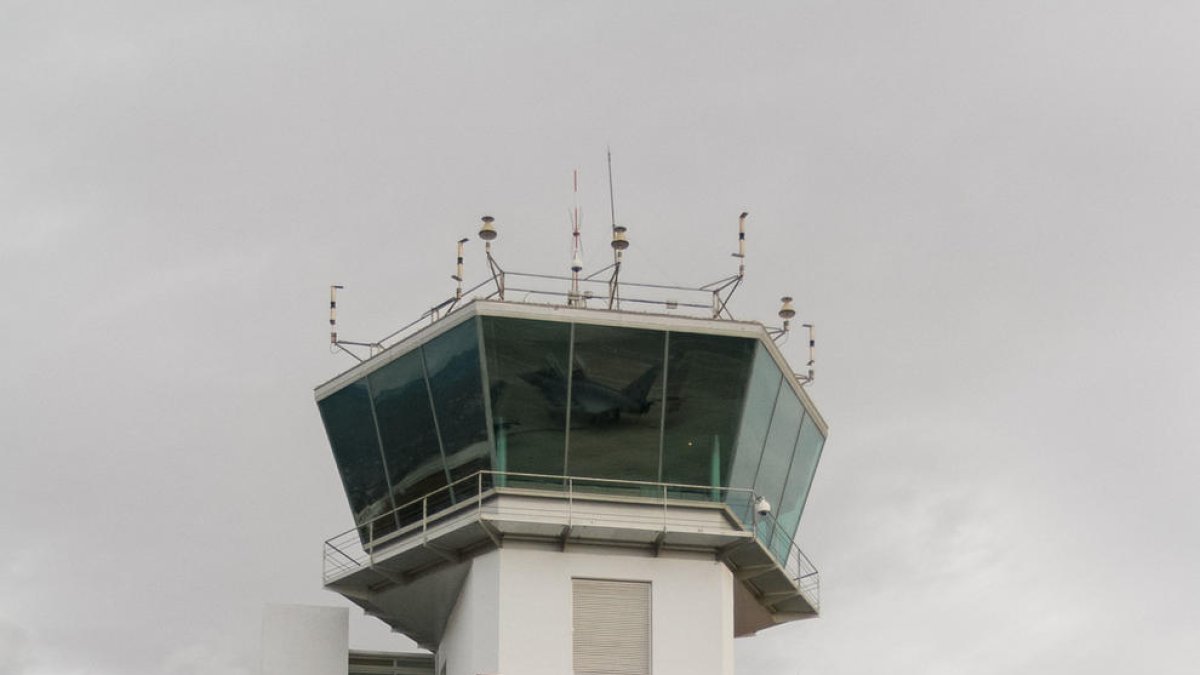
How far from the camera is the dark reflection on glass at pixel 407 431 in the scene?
51062 mm

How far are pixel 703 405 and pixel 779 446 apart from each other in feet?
10.9

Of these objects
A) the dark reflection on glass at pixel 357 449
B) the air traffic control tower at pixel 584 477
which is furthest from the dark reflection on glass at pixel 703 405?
the dark reflection on glass at pixel 357 449

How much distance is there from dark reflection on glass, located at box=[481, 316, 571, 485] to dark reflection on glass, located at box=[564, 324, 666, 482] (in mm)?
254

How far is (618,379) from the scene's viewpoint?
49844mm

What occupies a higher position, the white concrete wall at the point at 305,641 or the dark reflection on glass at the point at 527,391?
the dark reflection on glass at the point at 527,391

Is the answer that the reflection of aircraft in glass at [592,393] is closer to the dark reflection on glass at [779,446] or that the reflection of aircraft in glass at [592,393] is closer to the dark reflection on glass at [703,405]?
the dark reflection on glass at [703,405]

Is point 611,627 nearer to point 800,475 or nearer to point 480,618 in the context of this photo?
point 480,618

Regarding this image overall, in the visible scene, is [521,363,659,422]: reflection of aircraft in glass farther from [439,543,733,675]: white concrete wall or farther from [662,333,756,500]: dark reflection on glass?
[439,543,733,675]: white concrete wall

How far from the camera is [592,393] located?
49.8 m

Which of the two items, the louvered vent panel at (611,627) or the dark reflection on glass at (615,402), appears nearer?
the louvered vent panel at (611,627)

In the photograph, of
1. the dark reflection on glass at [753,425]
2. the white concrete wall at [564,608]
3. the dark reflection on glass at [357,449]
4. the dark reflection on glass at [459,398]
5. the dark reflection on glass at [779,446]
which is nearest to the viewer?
the white concrete wall at [564,608]

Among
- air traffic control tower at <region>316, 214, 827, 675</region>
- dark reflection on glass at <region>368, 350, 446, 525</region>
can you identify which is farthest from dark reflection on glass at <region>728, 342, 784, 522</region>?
dark reflection on glass at <region>368, 350, 446, 525</region>

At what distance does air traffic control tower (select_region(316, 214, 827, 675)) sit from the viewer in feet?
161

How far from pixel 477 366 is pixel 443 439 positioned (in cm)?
209
